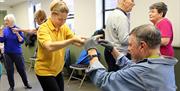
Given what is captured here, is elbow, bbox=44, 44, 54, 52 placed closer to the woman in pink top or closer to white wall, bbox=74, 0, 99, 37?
the woman in pink top

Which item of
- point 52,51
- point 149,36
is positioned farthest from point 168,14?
point 149,36

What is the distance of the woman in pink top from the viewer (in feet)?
9.04

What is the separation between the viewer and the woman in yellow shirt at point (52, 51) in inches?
83.7

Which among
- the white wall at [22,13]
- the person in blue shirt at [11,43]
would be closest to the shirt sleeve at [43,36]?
the person in blue shirt at [11,43]

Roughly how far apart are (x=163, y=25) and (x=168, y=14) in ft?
2.77

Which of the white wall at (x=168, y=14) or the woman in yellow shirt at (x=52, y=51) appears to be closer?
the woman in yellow shirt at (x=52, y=51)

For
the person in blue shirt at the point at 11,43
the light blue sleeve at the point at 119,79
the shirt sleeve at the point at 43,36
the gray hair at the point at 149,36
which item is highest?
the gray hair at the point at 149,36

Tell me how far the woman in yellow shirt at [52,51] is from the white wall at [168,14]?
1.76m

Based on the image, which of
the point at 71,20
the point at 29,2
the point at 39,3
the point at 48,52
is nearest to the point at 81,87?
the point at 71,20

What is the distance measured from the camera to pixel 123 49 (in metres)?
2.74

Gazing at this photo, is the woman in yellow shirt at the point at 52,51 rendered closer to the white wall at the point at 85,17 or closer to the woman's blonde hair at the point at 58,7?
the woman's blonde hair at the point at 58,7

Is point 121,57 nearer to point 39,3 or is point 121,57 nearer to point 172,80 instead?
point 172,80

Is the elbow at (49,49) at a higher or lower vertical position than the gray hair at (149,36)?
lower

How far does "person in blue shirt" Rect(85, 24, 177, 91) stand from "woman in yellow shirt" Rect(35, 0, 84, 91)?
83cm
